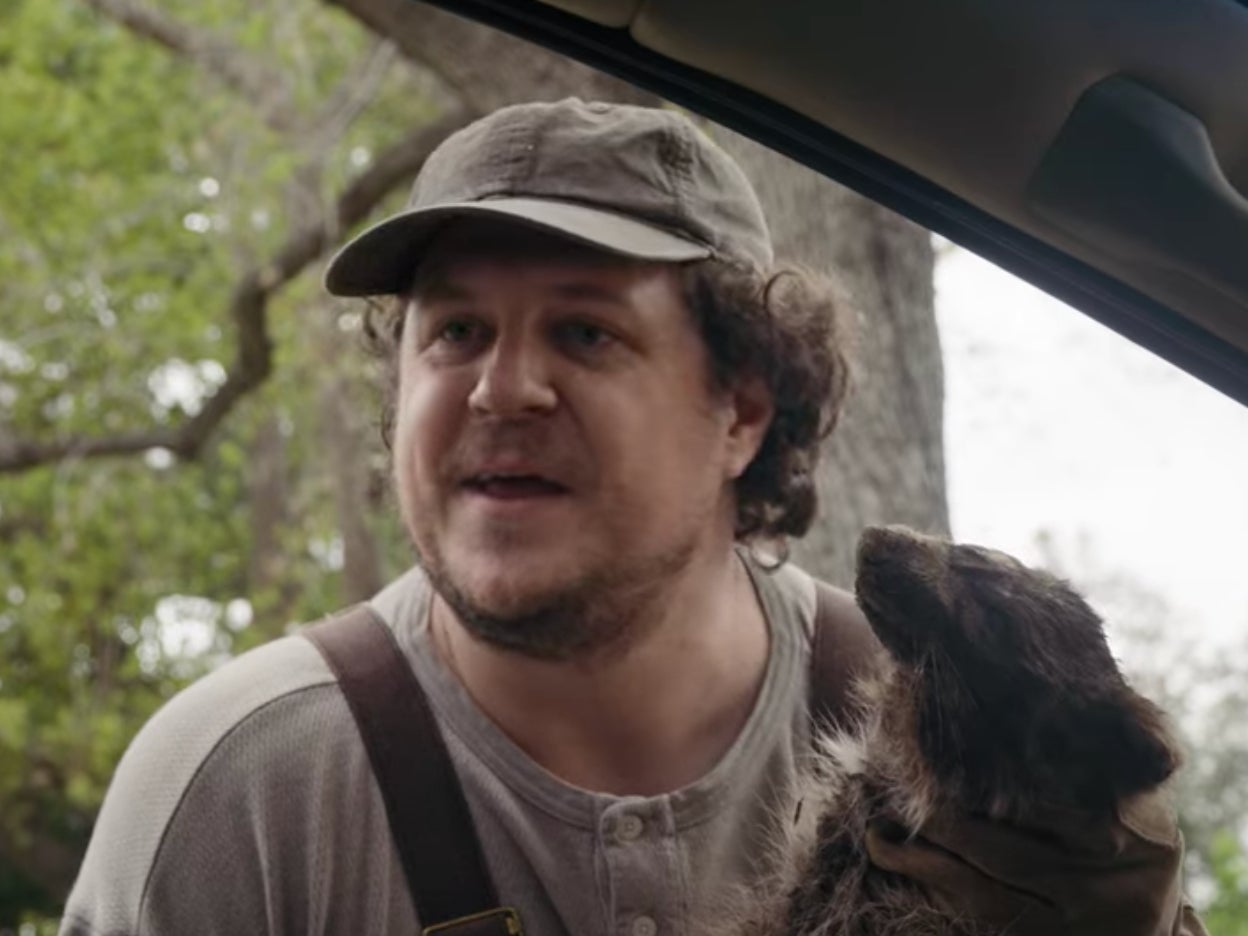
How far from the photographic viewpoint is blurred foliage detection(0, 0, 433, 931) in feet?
35.9

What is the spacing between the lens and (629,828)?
2.90 meters

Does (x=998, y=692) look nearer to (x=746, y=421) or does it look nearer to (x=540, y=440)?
(x=540, y=440)

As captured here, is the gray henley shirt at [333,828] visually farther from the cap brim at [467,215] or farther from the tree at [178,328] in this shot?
the tree at [178,328]

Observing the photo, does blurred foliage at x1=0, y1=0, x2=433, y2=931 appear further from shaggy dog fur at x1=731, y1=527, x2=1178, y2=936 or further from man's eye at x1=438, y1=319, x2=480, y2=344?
shaggy dog fur at x1=731, y1=527, x2=1178, y2=936

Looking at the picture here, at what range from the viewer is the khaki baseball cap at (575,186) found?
300cm

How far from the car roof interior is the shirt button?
1.30 meters

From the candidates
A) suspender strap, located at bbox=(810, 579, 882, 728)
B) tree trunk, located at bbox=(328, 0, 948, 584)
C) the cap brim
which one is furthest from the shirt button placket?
tree trunk, located at bbox=(328, 0, 948, 584)

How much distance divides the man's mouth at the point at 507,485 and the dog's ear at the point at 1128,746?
0.90 m

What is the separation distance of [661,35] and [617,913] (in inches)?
57.7

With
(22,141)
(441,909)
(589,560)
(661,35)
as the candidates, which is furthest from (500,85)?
(22,141)

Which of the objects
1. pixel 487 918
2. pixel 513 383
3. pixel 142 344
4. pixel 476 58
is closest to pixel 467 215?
pixel 513 383

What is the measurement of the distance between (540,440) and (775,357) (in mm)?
772

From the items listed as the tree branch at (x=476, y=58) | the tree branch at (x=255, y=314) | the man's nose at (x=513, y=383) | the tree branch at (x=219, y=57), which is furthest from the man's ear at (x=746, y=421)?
the tree branch at (x=219, y=57)

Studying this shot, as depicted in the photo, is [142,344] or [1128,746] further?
[142,344]
